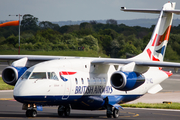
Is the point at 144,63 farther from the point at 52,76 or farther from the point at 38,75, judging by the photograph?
the point at 38,75

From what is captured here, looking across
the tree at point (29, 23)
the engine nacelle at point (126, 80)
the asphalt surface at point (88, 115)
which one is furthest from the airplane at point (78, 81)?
the tree at point (29, 23)

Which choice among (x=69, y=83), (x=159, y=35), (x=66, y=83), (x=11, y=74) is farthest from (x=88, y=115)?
(x=159, y=35)

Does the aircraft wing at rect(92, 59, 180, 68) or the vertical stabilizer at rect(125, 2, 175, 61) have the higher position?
the vertical stabilizer at rect(125, 2, 175, 61)

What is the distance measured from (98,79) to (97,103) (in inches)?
55.9

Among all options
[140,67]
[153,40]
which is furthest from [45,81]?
[153,40]

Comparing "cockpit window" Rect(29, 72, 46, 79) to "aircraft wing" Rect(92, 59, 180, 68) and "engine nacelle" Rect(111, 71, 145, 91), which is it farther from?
"engine nacelle" Rect(111, 71, 145, 91)

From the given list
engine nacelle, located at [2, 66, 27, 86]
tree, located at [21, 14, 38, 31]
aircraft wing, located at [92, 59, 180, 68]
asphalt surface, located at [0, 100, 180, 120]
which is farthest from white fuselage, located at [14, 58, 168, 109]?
tree, located at [21, 14, 38, 31]

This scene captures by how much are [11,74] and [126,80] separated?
685cm

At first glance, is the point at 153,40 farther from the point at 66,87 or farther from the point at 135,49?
the point at 135,49

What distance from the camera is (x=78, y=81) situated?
18.4 metres

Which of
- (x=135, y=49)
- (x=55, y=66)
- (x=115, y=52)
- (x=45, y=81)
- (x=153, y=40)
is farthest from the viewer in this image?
(x=115, y=52)

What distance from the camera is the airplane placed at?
54.7ft

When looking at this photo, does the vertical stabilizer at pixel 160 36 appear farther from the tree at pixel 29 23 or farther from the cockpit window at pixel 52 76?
the tree at pixel 29 23

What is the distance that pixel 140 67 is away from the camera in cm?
2011
